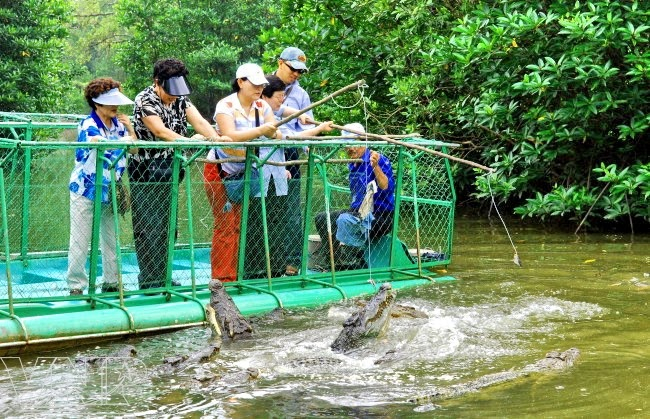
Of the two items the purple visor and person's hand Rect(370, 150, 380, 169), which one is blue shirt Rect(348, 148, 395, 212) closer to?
person's hand Rect(370, 150, 380, 169)

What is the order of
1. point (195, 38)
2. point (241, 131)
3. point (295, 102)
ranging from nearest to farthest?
point (241, 131) < point (295, 102) < point (195, 38)

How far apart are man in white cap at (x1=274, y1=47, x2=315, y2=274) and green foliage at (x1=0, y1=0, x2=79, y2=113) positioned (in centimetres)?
887

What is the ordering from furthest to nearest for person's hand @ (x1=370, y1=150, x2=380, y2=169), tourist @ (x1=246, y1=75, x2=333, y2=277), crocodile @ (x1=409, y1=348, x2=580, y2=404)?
1. person's hand @ (x1=370, y1=150, x2=380, y2=169)
2. tourist @ (x1=246, y1=75, x2=333, y2=277)
3. crocodile @ (x1=409, y1=348, x2=580, y2=404)

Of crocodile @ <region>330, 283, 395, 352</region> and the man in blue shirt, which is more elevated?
the man in blue shirt

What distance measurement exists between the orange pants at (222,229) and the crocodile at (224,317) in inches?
35.3

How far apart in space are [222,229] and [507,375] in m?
2.97

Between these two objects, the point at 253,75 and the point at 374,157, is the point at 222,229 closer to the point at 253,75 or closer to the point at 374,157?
the point at 253,75

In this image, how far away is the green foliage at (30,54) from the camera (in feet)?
54.6

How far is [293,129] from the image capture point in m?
8.83

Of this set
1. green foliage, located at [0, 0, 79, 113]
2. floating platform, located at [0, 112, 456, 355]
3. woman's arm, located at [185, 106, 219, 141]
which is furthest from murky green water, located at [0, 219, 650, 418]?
green foliage, located at [0, 0, 79, 113]

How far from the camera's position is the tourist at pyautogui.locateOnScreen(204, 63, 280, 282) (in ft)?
25.1


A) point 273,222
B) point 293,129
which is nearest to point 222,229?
point 273,222

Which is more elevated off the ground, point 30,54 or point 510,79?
point 30,54

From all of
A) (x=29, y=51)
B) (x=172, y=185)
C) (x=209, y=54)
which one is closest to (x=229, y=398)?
(x=172, y=185)
